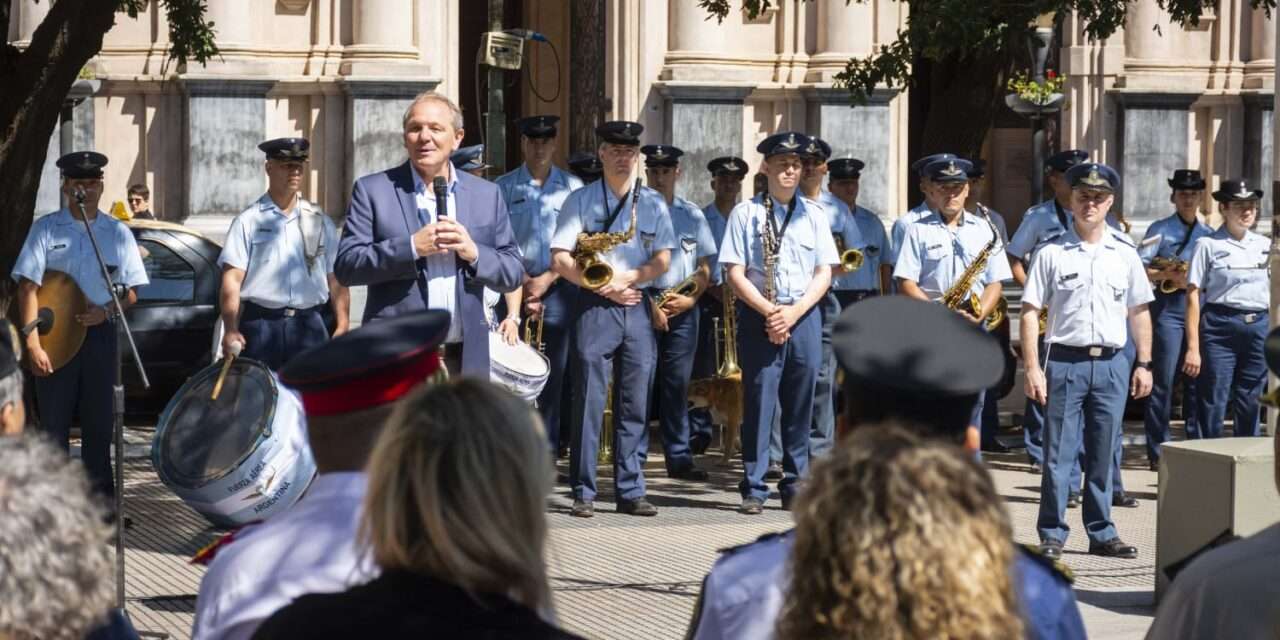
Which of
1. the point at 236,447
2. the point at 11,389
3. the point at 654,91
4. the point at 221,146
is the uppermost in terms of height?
the point at 654,91

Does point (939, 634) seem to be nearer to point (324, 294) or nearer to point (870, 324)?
point (870, 324)

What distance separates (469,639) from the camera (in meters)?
3.00

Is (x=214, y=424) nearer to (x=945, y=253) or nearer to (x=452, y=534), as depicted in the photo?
(x=945, y=253)

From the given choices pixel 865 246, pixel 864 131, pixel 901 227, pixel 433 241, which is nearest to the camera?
pixel 433 241

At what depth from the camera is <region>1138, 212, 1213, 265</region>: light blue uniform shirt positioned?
569 inches

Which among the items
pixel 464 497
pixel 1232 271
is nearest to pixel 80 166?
pixel 1232 271

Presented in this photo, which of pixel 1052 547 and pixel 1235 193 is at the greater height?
pixel 1235 193

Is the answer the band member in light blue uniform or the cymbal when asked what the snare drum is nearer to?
the cymbal

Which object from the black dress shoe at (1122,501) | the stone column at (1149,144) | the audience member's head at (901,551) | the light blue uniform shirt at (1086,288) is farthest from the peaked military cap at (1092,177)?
the stone column at (1149,144)

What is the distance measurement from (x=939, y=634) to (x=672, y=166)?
11197mm

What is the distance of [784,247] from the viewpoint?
38.2 feet

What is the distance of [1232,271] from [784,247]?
3.57 meters

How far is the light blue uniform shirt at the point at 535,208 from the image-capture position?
1328 centimetres

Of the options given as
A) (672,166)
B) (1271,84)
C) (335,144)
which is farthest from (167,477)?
(1271,84)
